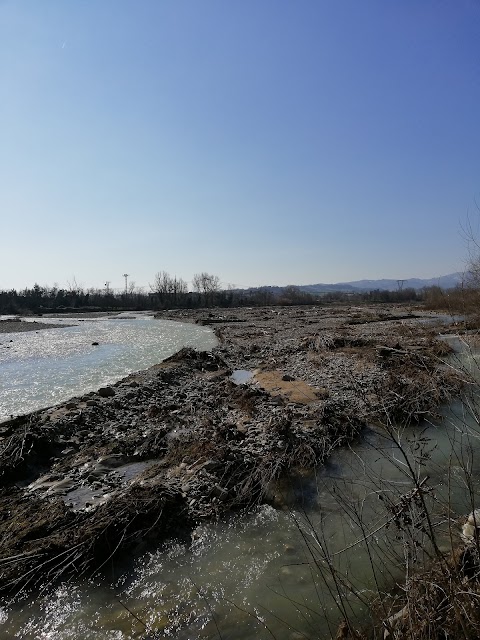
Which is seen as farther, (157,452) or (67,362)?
(67,362)

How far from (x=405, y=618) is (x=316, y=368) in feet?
52.8

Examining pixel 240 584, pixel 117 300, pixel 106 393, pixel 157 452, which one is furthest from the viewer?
pixel 117 300

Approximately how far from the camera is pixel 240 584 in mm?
5141

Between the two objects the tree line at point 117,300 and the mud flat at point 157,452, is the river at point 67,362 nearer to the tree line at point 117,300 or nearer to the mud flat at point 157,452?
the mud flat at point 157,452

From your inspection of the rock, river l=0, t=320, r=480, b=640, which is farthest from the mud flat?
river l=0, t=320, r=480, b=640

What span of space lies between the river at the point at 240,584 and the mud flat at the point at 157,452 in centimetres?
41

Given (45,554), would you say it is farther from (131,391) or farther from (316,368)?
(316,368)

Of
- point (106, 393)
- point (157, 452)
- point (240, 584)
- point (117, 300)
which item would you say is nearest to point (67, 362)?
point (106, 393)

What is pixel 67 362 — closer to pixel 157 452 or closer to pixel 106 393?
pixel 106 393

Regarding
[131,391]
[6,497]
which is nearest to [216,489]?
[6,497]

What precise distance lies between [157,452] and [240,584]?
4627 millimetres

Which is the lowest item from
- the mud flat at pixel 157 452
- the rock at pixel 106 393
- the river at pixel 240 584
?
the river at pixel 240 584

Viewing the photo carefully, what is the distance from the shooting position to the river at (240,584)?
447 centimetres

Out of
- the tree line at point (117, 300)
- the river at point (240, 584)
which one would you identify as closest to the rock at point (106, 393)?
the river at point (240, 584)
